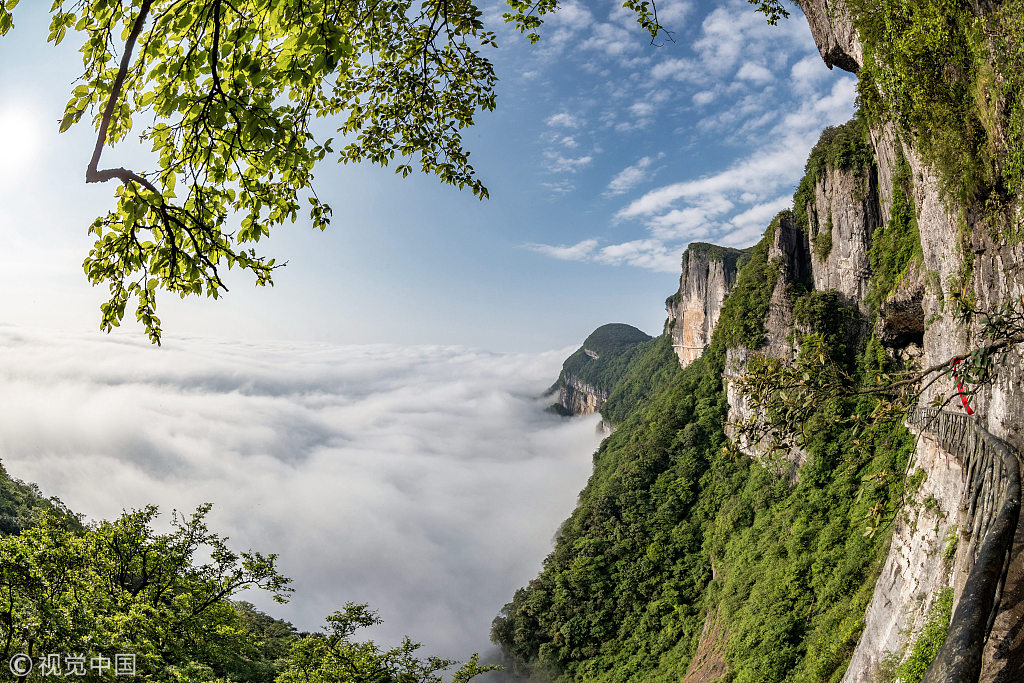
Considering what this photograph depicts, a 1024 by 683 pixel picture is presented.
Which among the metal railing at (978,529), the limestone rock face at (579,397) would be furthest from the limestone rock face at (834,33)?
the limestone rock face at (579,397)

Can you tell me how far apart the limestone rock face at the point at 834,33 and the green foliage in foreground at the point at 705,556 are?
14.7m

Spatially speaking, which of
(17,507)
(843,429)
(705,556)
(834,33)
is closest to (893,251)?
(705,556)

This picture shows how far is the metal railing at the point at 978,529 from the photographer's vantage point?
3.33 m

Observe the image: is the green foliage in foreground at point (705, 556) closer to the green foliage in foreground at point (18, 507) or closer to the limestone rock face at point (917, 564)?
the limestone rock face at point (917, 564)

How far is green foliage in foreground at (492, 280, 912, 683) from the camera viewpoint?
24734mm

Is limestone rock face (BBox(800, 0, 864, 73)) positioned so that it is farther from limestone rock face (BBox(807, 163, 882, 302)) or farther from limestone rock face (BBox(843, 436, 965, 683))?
limestone rock face (BBox(807, 163, 882, 302))

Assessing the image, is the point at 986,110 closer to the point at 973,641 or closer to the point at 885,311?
the point at 973,641

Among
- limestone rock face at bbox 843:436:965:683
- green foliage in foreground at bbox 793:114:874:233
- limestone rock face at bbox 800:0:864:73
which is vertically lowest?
limestone rock face at bbox 843:436:965:683

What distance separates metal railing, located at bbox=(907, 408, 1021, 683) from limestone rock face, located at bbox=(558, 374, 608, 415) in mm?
117163

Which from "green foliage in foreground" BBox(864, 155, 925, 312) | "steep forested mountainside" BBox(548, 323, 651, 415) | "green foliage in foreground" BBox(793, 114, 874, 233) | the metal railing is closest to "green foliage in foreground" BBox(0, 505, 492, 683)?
the metal railing

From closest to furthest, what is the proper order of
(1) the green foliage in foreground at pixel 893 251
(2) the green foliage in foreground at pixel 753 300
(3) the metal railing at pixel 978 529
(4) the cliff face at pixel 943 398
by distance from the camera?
1. (3) the metal railing at pixel 978 529
2. (4) the cliff face at pixel 943 398
3. (1) the green foliage in foreground at pixel 893 251
4. (2) the green foliage in foreground at pixel 753 300

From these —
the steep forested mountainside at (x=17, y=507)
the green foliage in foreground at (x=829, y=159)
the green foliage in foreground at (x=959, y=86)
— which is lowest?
the steep forested mountainside at (x=17, y=507)

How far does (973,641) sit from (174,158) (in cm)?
541

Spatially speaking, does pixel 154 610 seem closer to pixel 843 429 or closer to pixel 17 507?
pixel 843 429
